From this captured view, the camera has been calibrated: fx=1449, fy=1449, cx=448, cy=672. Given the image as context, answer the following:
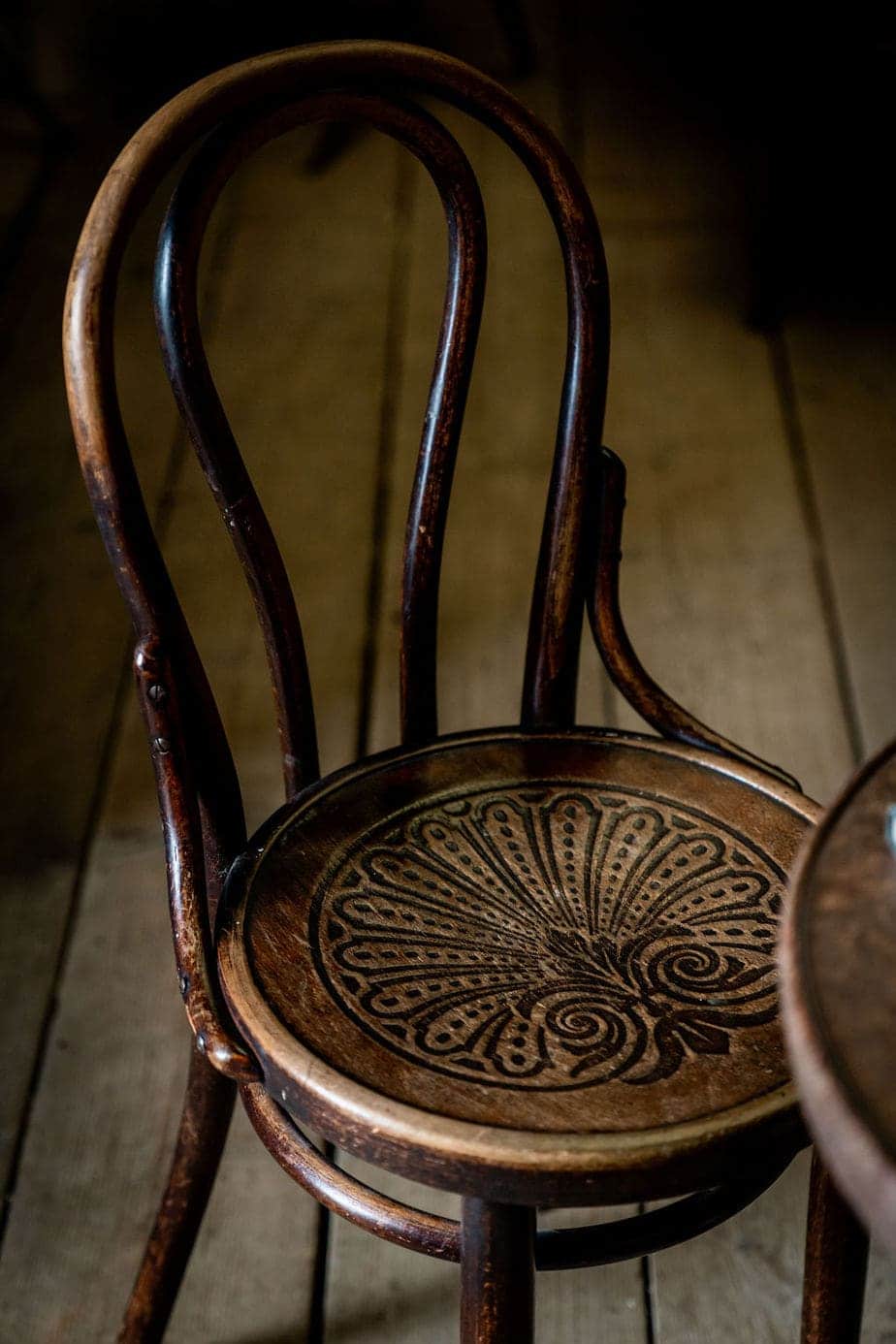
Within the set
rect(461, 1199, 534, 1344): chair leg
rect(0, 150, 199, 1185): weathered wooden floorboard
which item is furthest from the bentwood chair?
rect(0, 150, 199, 1185): weathered wooden floorboard

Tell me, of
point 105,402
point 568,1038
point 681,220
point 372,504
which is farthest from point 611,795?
point 681,220

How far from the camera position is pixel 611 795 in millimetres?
899

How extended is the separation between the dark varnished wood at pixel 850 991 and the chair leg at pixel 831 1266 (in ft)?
1.01

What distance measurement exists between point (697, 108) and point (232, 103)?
267 cm

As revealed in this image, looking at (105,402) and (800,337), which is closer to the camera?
(105,402)

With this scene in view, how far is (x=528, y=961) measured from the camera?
30.7 inches

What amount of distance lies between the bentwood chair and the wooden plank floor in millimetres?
207

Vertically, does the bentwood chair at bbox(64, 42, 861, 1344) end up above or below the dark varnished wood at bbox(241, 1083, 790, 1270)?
above

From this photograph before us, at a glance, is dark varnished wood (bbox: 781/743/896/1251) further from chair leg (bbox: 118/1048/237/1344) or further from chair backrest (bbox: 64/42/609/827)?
chair leg (bbox: 118/1048/237/1344)

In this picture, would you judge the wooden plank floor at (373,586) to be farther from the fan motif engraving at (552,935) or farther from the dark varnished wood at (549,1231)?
the fan motif engraving at (552,935)

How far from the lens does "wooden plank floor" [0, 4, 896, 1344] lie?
1144 millimetres

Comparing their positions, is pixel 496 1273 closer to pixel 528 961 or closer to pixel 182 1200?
pixel 528 961

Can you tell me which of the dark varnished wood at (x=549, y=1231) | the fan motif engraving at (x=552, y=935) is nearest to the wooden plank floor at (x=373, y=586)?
the dark varnished wood at (x=549, y=1231)

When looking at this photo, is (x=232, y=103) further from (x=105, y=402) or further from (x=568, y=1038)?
(x=568, y=1038)
